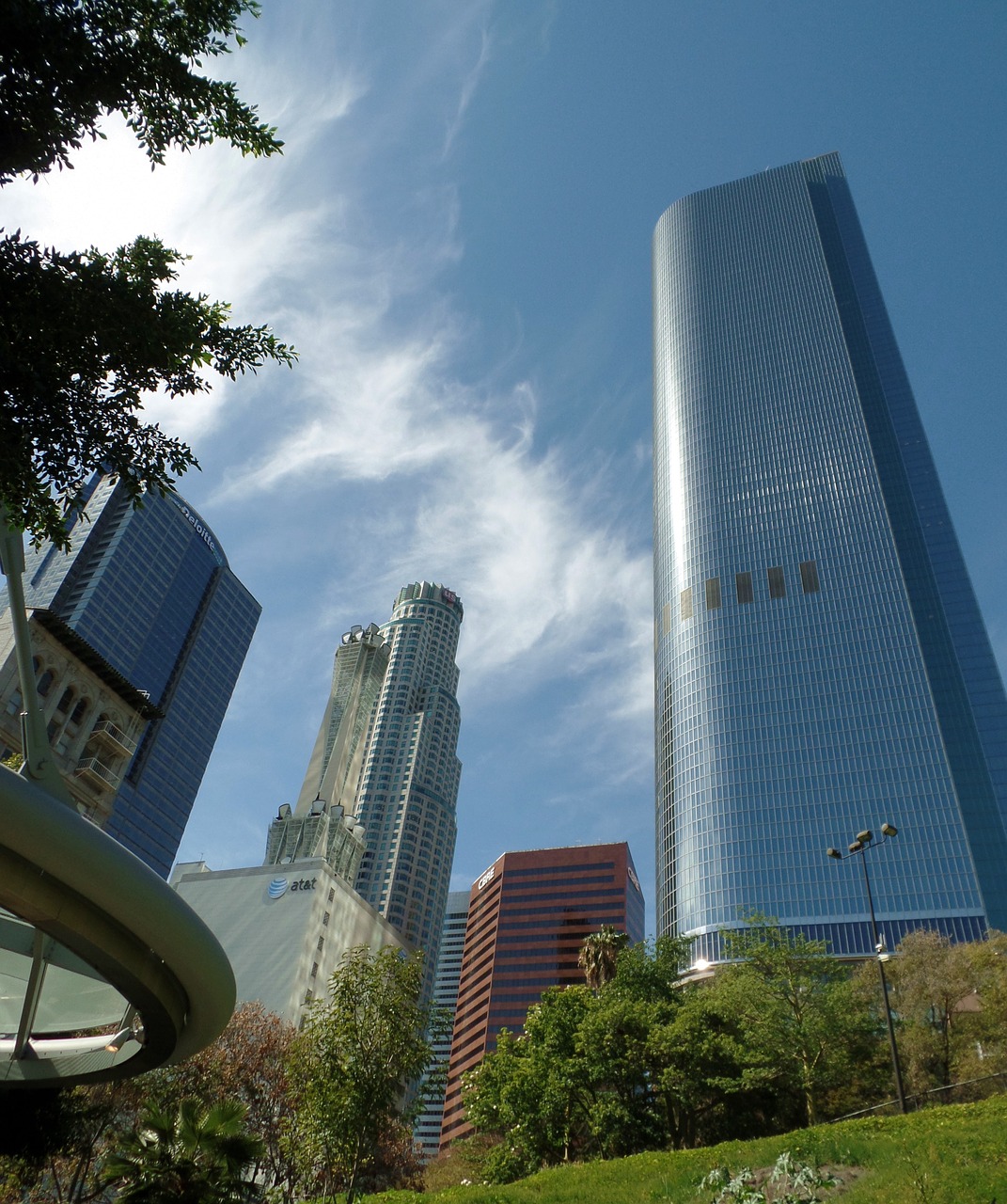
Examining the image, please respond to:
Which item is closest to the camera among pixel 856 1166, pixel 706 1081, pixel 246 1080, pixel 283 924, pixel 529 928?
pixel 856 1166

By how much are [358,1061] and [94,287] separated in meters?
21.0

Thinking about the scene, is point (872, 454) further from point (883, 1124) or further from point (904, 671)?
point (883, 1124)

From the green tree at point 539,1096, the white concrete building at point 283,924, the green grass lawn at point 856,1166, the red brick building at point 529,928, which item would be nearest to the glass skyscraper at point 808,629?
the red brick building at point 529,928

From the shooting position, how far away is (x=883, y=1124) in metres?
22.8

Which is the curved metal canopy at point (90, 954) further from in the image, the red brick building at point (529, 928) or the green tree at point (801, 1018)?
the red brick building at point (529, 928)

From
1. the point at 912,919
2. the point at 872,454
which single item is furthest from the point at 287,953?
the point at 872,454

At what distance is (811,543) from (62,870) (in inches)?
6031

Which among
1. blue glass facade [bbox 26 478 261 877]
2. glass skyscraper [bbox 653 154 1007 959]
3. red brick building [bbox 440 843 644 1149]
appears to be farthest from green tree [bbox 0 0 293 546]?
red brick building [bbox 440 843 644 1149]

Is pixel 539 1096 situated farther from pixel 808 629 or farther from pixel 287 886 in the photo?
pixel 808 629

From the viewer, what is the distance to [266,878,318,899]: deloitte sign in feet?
398

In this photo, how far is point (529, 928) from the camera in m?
173

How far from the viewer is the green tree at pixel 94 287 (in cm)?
1209

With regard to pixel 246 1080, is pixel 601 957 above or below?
above

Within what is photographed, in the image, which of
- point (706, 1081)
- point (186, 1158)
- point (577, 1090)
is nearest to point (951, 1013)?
point (706, 1081)
